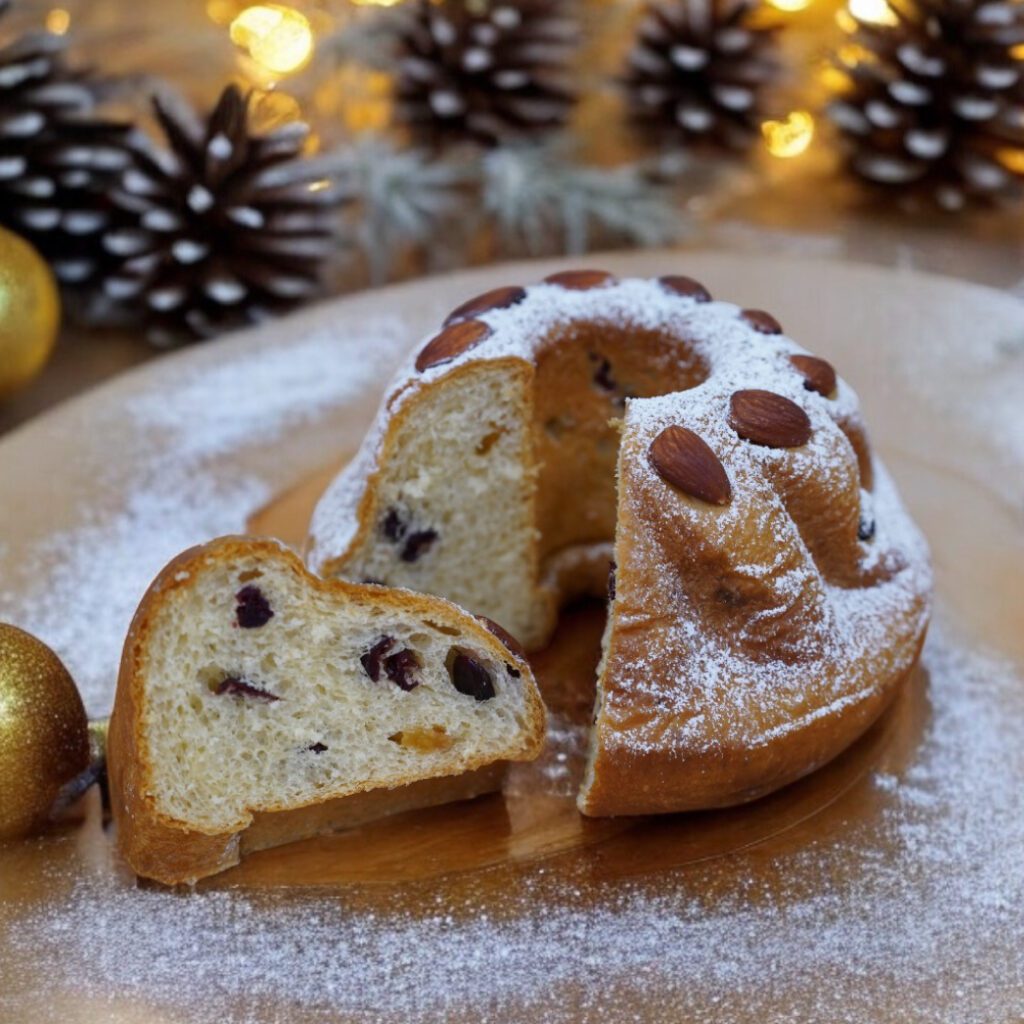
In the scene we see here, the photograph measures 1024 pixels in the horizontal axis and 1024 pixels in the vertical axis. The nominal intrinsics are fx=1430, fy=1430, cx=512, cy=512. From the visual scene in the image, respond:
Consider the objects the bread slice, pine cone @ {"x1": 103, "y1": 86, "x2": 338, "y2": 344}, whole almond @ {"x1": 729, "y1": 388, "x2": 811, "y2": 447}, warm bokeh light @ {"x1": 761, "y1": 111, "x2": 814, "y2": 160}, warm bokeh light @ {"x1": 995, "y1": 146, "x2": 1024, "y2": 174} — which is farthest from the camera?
warm bokeh light @ {"x1": 761, "y1": 111, "x2": 814, "y2": 160}

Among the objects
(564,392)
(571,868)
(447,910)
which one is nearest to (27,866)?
(447,910)

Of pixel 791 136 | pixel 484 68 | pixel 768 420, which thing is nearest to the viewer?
pixel 768 420

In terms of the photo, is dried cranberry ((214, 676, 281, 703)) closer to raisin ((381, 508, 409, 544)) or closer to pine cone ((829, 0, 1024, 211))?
raisin ((381, 508, 409, 544))

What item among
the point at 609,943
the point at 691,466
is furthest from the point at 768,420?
the point at 609,943

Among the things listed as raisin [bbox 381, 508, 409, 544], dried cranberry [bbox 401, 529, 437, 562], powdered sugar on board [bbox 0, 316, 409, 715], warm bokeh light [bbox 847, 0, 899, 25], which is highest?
warm bokeh light [bbox 847, 0, 899, 25]

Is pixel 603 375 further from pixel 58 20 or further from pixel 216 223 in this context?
pixel 58 20

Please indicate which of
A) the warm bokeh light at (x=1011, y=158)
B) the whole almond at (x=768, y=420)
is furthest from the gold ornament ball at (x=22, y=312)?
the warm bokeh light at (x=1011, y=158)

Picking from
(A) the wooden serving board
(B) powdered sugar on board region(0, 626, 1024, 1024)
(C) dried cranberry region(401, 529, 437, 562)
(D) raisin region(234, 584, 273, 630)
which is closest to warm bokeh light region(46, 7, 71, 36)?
(A) the wooden serving board
